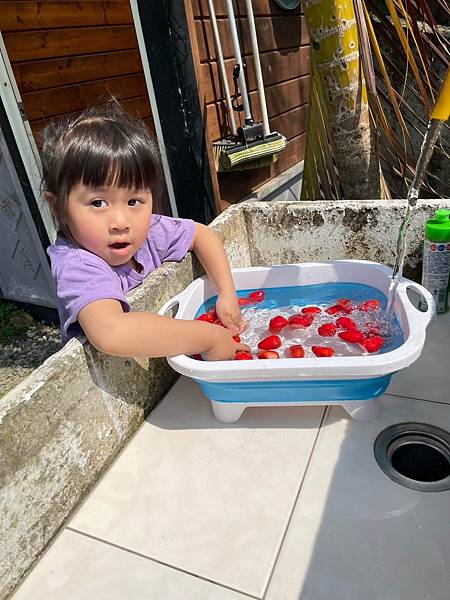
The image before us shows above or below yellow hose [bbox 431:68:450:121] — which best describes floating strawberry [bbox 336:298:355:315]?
below

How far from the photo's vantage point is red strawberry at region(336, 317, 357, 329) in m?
1.42

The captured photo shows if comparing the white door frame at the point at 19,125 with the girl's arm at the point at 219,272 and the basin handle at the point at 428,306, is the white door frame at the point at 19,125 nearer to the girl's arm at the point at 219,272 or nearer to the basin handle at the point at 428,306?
the girl's arm at the point at 219,272

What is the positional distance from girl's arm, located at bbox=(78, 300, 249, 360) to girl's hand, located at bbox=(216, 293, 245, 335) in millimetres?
213

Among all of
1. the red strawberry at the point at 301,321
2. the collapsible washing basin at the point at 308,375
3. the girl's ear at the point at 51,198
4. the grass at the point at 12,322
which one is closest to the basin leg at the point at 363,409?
the collapsible washing basin at the point at 308,375

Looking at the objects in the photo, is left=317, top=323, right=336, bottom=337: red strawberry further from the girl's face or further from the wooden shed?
the wooden shed

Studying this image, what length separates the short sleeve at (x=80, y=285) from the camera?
104 centimetres

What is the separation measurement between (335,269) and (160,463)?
2.74 ft

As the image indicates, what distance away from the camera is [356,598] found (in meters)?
0.76

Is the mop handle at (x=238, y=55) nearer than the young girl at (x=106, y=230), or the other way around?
the young girl at (x=106, y=230)

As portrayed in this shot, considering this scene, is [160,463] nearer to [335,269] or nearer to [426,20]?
[335,269]

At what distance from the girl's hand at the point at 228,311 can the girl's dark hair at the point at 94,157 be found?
403mm

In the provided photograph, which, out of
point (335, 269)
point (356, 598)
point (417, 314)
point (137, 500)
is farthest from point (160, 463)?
point (335, 269)

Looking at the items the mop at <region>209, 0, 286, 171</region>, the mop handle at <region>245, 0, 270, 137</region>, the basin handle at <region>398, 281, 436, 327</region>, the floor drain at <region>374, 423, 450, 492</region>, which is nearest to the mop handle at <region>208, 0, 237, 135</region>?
the mop at <region>209, 0, 286, 171</region>

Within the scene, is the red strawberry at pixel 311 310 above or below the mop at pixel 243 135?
below
